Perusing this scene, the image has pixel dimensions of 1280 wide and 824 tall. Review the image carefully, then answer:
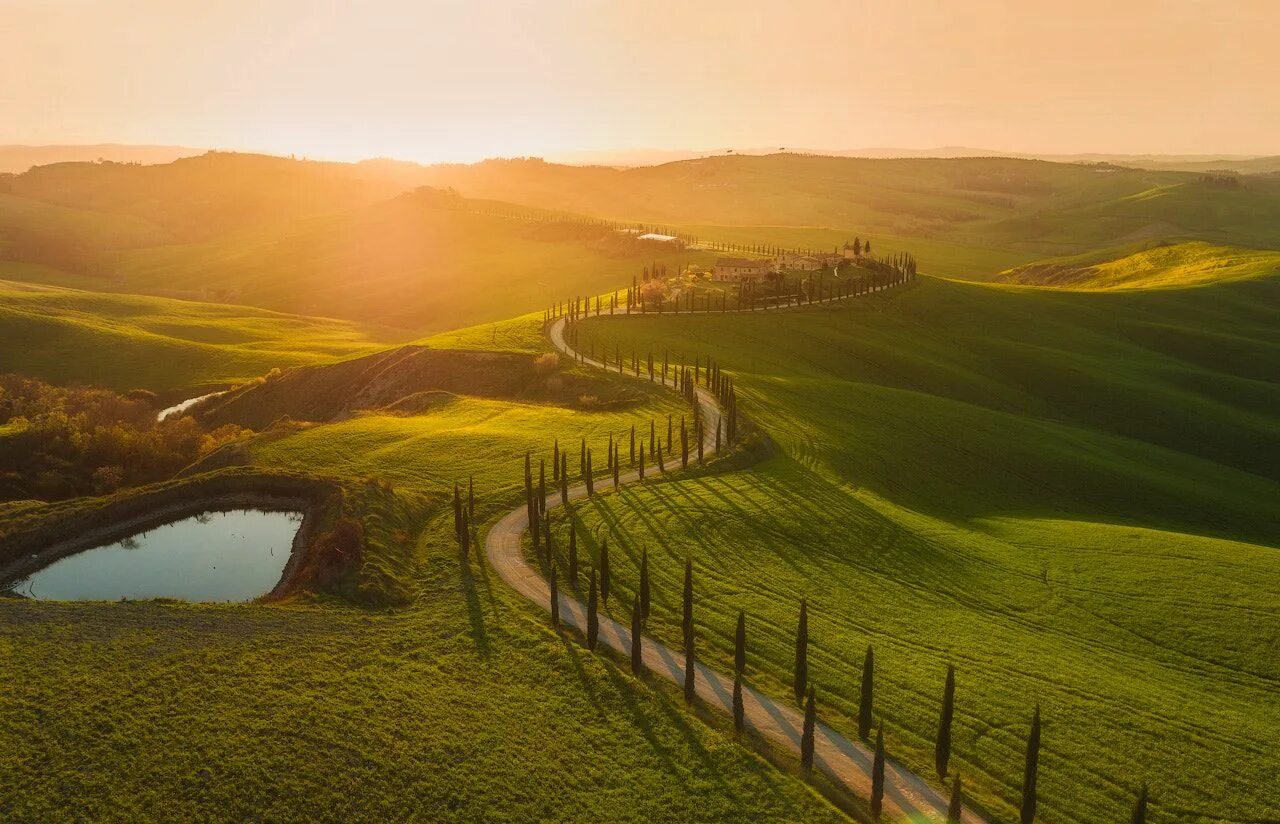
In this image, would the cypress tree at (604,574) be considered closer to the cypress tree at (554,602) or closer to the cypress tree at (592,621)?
the cypress tree at (554,602)

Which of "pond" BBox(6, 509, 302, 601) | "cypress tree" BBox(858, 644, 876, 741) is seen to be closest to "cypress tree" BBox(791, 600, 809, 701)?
"cypress tree" BBox(858, 644, 876, 741)

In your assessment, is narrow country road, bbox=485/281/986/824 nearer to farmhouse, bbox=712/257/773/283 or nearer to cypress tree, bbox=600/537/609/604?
cypress tree, bbox=600/537/609/604

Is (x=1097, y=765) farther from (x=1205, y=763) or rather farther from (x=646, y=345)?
(x=646, y=345)

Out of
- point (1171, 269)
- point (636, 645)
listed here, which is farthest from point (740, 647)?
point (1171, 269)

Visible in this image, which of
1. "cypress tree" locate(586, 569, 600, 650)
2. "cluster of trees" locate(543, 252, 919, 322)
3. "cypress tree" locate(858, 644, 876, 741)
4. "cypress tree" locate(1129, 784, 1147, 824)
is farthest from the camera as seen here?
"cluster of trees" locate(543, 252, 919, 322)

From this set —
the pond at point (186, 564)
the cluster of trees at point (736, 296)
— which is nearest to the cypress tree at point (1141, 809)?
the pond at point (186, 564)

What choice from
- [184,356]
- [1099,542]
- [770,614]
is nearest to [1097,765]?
[770,614]
